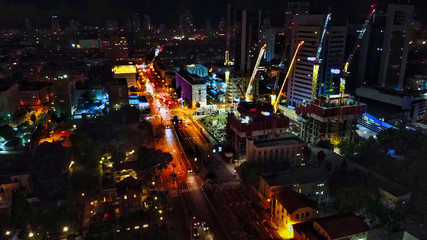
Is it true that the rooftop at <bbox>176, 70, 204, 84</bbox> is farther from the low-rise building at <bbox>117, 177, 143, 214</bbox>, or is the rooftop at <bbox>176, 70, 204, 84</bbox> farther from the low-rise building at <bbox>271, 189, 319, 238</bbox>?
the low-rise building at <bbox>271, 189, 319, 238</bbox>

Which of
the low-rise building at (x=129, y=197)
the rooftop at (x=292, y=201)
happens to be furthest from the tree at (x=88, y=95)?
the rooftop at (x=292, y=201)

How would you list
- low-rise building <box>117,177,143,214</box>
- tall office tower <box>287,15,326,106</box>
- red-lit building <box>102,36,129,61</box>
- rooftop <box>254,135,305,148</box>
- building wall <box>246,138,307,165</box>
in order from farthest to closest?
red-lit building <box>102,36,129,61</box>, tall office tower <box>287,15,326,106</box>, rooftop <box>254,135,305,148</box>, building wall <box>246,138,307,165</box>, low-rise building <box>117,177,143,214</box>

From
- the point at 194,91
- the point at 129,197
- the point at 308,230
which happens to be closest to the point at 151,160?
the point at 129,197

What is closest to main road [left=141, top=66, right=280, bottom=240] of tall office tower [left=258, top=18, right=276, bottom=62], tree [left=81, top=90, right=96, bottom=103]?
tree [left=81, top=90, right=96, bottom=103]

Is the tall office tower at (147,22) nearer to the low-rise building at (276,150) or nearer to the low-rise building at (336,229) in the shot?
the low-rise building at (276,150)

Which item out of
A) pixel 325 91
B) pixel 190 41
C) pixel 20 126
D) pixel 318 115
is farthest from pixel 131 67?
pixel 190 41

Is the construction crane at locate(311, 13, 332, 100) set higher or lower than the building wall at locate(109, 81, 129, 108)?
higher

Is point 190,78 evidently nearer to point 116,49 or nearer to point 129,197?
point 129,197
